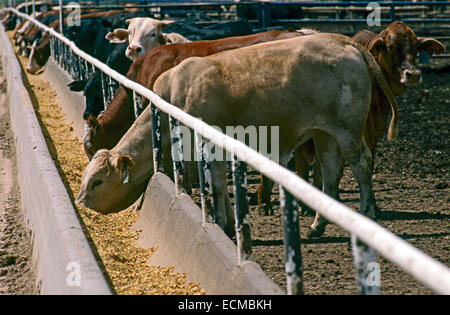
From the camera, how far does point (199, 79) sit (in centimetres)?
711

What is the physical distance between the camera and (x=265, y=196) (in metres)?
7.95

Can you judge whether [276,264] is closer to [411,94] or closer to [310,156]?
[310,156]

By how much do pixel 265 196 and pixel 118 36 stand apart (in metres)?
6.18

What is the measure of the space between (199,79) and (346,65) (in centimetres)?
125

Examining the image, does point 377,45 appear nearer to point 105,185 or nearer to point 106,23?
point 105,185

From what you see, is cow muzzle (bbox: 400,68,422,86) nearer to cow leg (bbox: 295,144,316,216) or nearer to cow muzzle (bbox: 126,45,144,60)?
cow leg (bbox: 295,144,316,216)

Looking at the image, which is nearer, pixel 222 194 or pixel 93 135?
pixel 222 194

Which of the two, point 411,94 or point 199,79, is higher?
point 199,79

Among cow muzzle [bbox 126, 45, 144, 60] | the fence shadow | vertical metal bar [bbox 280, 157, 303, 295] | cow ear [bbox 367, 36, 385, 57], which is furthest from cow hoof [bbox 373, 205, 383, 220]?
cow muzzle [bbox 126, 45, 144, 60]

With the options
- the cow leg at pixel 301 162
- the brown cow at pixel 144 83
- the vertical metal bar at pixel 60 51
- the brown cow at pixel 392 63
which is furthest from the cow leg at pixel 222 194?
the vertical metal bar at pixel 60 51

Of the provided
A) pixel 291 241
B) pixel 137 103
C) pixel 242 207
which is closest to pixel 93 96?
pixel 137 103
